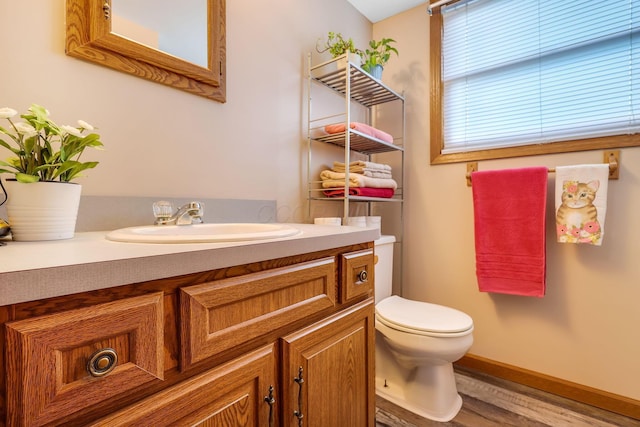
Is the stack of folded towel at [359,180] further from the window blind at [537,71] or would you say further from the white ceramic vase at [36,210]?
the white ceramic vase at [36,210]

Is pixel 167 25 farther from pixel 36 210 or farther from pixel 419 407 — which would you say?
pixel 419 407

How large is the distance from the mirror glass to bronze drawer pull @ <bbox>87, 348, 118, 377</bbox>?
36.1 inches

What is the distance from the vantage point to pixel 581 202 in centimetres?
139

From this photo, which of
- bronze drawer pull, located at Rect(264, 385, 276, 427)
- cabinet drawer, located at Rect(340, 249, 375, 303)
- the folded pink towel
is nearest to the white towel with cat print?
the folded pink towel

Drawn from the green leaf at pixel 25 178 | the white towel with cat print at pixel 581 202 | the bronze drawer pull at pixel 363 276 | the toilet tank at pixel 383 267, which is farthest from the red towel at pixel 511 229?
the green leaf at pixel 25 178

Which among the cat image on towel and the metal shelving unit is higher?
the metal shelving unit

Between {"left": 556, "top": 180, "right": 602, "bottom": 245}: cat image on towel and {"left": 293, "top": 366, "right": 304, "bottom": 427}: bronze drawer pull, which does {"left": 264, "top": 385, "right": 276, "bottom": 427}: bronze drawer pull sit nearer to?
{"left": 293, "top": 366, "right": 304, "bottom": 427}: bronze drawer pull

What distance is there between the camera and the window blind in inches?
55.5

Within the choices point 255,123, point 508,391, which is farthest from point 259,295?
point 508,391

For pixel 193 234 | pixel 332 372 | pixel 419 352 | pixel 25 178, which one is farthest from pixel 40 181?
pixel 419 352

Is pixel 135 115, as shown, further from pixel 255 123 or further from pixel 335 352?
pixel 335 352

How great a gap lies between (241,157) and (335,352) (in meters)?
0.84

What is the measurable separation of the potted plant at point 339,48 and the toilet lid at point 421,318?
4.01ft

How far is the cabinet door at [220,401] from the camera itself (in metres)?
0.45
